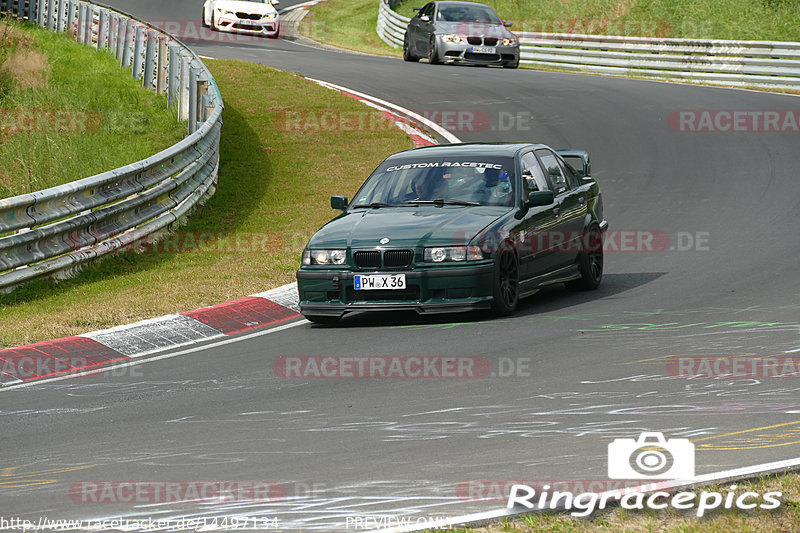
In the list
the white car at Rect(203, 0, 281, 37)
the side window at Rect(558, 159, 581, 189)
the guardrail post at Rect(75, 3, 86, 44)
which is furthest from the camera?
the white car at Rect(203, 0, 281, 37)

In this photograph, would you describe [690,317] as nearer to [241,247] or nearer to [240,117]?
[241,247]

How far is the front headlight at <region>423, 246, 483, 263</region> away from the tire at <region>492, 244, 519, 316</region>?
193mm

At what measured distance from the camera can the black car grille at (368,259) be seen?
10320mm

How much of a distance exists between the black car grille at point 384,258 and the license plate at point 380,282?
3.9 inches

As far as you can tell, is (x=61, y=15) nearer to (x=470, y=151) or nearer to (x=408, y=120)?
(x=408, y=120)

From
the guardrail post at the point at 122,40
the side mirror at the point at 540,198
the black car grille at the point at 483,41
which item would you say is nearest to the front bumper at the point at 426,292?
the side mirror at the point at 540,198

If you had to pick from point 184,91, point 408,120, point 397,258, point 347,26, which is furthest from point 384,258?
point 347,26

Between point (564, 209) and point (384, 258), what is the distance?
7.61ft

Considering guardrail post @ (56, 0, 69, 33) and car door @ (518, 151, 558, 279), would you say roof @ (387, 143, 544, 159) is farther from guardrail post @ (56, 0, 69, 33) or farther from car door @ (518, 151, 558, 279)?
guardrail post @ (56, 0, 69, 33)

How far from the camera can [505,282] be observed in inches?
412

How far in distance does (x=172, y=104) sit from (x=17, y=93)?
3.39 m

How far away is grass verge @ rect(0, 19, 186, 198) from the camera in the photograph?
16656 millimetres

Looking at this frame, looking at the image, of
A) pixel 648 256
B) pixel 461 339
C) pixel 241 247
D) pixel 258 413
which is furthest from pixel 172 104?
pixel 258 413

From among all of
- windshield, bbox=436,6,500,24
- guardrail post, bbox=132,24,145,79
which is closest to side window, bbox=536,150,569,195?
guardrail post, bbox=132,24,145,79
